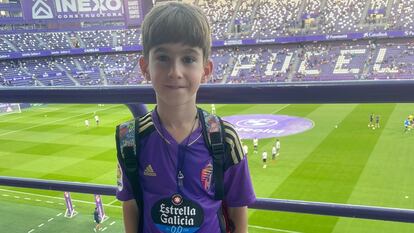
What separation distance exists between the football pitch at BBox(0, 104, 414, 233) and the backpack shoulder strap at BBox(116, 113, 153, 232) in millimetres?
6318

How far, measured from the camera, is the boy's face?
A: 65.5 inches

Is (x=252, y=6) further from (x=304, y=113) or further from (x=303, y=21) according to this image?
(x=304, y=113)

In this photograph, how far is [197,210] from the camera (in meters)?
1.71

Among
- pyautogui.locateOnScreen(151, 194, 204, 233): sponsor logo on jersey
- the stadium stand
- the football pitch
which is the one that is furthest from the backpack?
the stadium stand

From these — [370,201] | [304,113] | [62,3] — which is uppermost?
[62,3]

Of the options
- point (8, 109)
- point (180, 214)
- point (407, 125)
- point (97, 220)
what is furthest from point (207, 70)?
point (8, 109)

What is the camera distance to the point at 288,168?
61.0 ft

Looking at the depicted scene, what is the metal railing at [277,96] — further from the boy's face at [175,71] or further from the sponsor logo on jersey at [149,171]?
the sponsor logo on jersey at [149,171]

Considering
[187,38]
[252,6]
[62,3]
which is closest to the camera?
[187,38]

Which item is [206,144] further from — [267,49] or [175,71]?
[267,49]

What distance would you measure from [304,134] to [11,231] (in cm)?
1616

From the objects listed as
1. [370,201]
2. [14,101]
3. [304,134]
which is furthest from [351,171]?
[14,101]

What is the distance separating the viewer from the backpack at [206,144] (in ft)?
5.63

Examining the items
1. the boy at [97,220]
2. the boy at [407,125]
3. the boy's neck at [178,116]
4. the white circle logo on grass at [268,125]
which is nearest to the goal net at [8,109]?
the white circle logo on grass at [268,125]
